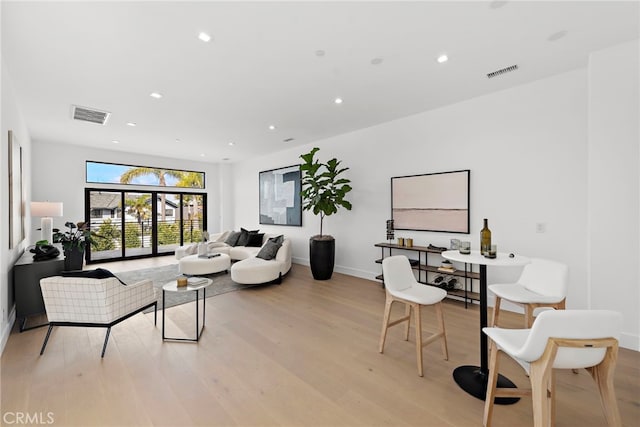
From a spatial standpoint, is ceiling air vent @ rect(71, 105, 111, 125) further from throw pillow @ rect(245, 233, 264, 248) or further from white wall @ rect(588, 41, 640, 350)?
white wall @ rect(588, 41, 640, 350)

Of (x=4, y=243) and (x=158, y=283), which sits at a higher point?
(x=4, y=243)

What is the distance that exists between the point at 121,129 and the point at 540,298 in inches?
265

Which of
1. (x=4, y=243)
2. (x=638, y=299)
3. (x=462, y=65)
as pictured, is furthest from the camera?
(x=462, y=65)

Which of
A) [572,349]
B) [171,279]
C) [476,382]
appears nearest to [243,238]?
[171,279]

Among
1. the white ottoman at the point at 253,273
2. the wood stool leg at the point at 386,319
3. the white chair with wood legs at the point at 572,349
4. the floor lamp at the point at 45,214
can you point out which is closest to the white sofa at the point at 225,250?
the white ottoman at the point at 253,273

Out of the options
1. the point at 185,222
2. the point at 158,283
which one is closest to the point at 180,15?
the point at 158,283

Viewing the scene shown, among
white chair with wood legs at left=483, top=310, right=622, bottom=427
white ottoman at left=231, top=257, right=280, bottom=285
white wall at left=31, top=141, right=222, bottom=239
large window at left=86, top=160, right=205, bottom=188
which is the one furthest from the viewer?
large window at left=86, top=160, right=205, bottom=188

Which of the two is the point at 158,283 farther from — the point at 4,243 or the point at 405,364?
the point at 405,364

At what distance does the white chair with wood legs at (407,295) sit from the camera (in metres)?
2.31

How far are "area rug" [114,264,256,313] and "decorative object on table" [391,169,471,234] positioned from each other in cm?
304

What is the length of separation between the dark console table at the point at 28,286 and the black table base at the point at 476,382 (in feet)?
14.6

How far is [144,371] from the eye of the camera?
229cm

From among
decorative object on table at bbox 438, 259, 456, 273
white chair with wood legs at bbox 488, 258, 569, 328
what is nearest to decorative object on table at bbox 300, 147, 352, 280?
decorative object on table at bbox 438, 259, 456, 273

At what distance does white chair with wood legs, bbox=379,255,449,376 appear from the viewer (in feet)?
7.58
